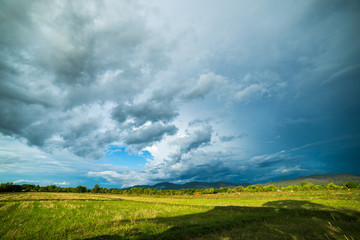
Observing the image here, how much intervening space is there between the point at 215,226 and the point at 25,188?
208799 millimetres

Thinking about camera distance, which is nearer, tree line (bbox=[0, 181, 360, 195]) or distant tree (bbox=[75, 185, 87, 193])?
tree line (bbox=[0, 181, 360, 195])

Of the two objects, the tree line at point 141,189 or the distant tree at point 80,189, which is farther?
the distant tree at point 80,189

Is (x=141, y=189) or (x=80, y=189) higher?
(x=80, y=189)

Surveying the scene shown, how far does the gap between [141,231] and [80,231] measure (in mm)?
5669

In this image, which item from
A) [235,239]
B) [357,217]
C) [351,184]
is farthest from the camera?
[351,184]

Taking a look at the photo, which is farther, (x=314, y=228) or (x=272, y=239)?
(x=314, y=228)

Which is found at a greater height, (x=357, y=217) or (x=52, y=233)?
(x=52, y=233)

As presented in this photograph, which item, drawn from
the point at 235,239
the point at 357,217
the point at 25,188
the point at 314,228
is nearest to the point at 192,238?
the point at 235,239

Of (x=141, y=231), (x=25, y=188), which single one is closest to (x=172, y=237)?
(x=141, y=231)

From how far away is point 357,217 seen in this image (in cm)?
2047

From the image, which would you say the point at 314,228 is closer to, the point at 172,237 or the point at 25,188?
the point at 172,237

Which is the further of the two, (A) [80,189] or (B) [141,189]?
(A) [80,189]

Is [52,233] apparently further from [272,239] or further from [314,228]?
[314,228]

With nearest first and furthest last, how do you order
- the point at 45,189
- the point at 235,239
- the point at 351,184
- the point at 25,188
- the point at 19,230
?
the point at 235,239, the point at 19,230, the point at 351,184, the point at 25,188, the point at 45,189
